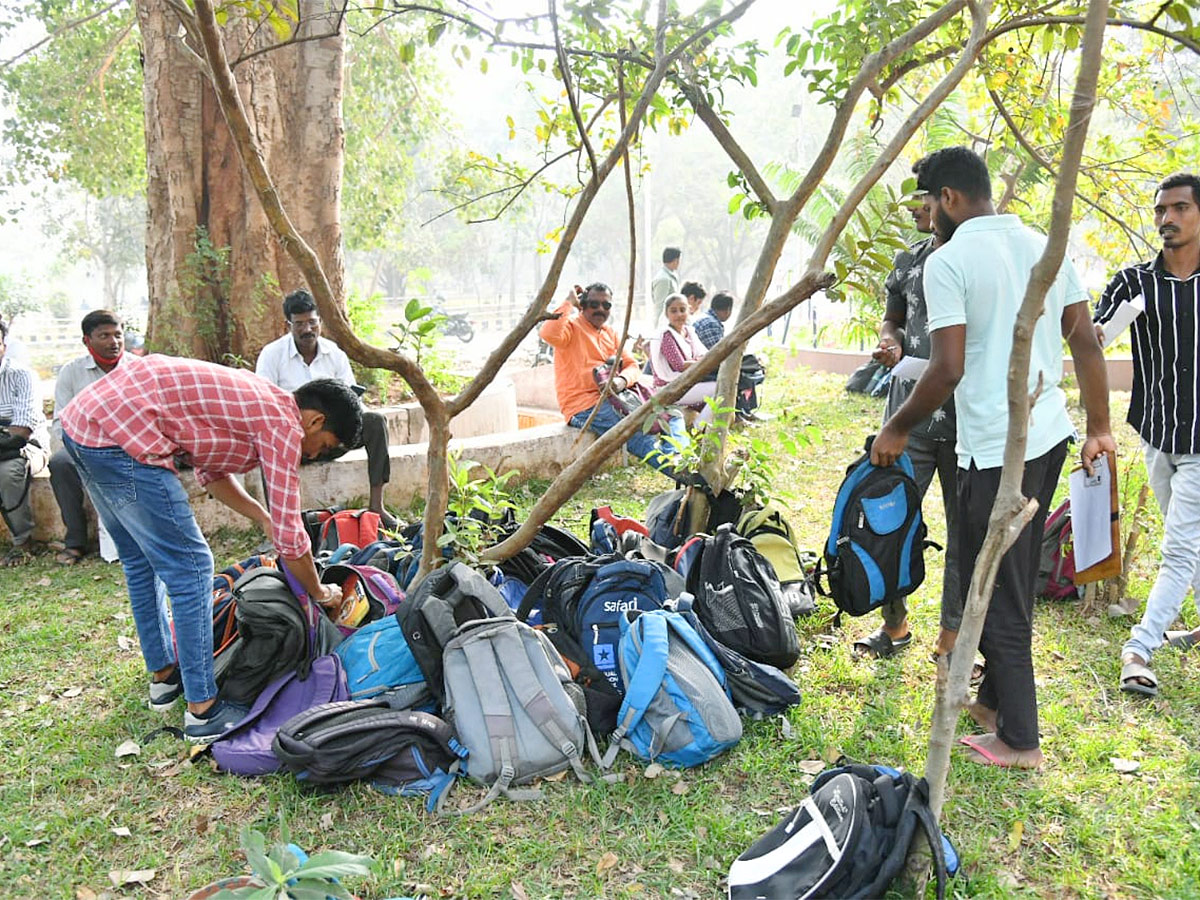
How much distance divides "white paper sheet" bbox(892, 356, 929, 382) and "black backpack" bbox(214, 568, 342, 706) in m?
2.49

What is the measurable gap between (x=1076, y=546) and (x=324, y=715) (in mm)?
2852

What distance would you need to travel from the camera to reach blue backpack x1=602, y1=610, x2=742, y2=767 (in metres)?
3.21

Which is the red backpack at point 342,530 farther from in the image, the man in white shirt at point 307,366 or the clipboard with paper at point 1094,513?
the clipboard with paper at point 1094,513

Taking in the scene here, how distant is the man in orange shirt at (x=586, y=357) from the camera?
689 cm

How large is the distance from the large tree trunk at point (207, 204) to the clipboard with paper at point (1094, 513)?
611cm

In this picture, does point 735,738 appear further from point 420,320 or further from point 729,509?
point 420,320

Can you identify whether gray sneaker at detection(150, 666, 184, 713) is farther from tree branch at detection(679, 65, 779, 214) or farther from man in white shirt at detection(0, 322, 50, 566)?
tree branch at detection(679, 65, 779, 214)

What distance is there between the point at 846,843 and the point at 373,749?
1.57 m

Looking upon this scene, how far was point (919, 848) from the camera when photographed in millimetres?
2375

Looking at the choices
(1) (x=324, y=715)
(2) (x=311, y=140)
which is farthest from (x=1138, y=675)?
(2) (x=311, y=140)

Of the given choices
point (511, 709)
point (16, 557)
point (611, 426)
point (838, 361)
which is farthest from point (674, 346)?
point (838, 361)

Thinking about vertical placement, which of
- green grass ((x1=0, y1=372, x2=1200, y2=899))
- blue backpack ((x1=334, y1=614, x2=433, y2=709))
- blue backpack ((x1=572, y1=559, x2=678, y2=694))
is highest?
blue backpack ((x1=572, y1=559, x2=678, y2=694))

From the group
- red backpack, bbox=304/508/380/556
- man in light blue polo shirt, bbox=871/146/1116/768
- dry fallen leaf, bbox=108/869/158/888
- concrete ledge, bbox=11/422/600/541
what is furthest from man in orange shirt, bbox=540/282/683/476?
dry fallen leaf, bbox=108/869/158/888

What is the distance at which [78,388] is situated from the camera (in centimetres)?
559
